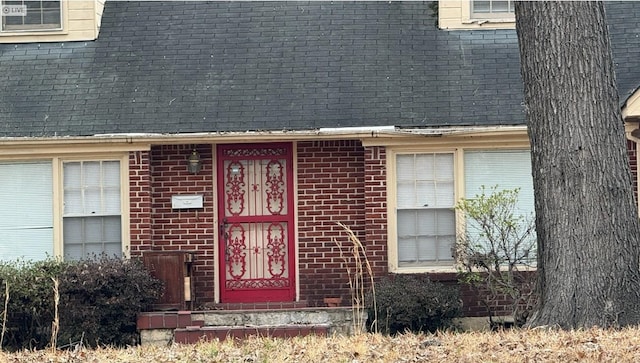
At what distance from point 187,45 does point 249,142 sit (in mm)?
1980

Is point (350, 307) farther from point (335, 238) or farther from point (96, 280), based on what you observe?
point (96, 280)

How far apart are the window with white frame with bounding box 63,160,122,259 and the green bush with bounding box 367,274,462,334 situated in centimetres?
357

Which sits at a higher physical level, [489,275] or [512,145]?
[512,145]

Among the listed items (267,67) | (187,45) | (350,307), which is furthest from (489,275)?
(187,45)

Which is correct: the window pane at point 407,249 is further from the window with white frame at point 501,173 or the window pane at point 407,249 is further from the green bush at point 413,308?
the window with white frame at point 501,173

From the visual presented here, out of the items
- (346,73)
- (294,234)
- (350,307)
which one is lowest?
(350,307)

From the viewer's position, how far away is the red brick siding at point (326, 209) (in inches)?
574

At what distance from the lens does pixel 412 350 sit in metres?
9.44

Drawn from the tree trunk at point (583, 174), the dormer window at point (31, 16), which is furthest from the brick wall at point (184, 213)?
the tree trunk at point (583, 174)

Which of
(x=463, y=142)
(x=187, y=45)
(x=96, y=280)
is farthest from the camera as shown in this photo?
(x=187, y=45)

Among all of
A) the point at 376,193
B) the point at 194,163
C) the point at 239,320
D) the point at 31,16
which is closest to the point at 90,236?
the point at 194,163

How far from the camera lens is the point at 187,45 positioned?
1542 cm

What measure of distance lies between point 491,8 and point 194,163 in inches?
188

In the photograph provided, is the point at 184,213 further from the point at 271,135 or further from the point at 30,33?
the point at 30,33
